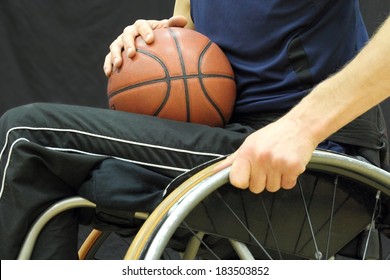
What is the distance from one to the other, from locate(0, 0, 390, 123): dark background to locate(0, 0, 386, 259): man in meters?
1.11

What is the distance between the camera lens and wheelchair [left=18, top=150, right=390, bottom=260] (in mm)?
1237

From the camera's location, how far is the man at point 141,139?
1.25 metres

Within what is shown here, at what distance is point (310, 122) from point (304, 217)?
26cm

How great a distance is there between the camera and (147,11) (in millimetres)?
2559

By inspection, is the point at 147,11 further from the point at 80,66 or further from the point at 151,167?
the point at 151,167

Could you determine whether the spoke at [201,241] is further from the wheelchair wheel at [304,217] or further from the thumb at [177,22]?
the thumb at [177,22]

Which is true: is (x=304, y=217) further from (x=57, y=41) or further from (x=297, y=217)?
(x=57, y=41)

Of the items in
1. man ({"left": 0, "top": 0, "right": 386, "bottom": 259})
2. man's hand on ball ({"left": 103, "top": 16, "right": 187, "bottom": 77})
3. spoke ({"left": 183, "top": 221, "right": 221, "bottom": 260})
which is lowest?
spoke ({"left": 183, "top": 221, "right": 221, "bottom": 260})

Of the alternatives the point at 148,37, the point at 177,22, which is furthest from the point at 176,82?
the point at 177,22

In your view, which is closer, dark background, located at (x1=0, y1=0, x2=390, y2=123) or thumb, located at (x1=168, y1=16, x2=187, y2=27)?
thumb, located at (x1=168, y1=16, x2=187, y2=27)

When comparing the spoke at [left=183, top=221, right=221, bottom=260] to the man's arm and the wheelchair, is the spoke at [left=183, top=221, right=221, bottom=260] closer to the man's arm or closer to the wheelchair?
the wheelchair

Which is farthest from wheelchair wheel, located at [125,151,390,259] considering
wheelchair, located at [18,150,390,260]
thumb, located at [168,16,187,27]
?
thumb, located at [168,16,187,27]
